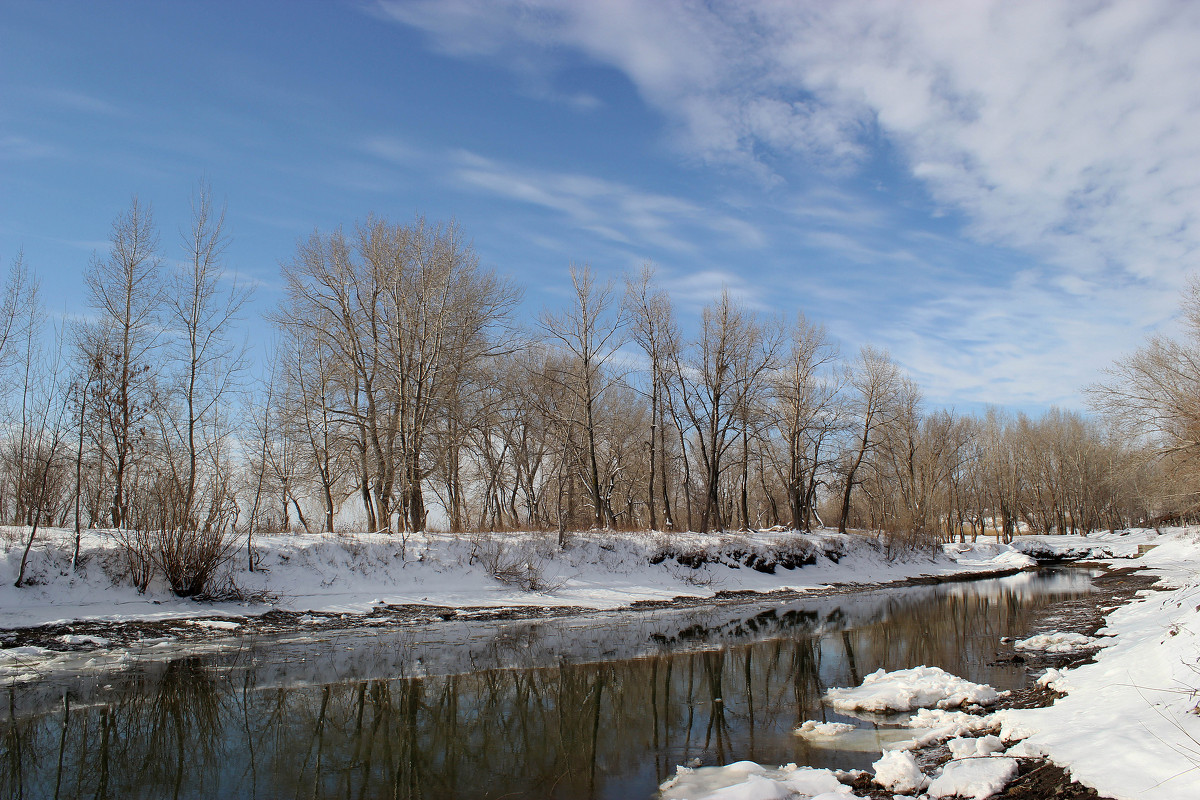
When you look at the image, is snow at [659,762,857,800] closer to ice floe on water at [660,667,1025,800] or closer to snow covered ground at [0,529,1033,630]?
ice floe on water at [660,667,1025,800]

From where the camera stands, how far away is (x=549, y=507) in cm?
4525

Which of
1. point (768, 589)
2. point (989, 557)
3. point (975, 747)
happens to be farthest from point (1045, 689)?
point (989, 557)

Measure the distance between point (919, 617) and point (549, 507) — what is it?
29.1m

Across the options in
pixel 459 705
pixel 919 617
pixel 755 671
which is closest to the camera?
pixel 459 705

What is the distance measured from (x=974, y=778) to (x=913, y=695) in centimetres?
368

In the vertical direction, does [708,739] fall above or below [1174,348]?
below

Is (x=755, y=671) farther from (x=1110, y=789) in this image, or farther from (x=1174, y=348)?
(x=1174, y=348)

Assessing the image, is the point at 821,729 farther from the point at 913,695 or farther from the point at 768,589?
the point at 768,589

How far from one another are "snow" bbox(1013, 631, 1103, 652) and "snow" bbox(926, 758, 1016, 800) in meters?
7.95

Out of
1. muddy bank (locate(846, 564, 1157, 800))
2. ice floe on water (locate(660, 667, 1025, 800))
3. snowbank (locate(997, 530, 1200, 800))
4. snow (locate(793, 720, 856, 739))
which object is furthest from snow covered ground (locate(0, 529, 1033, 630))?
snowbank (locate(997, 530, 1200, 800))

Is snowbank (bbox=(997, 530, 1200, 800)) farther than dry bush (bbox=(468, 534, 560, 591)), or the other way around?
dry bush (bbox=(468, 534, 560, 591))

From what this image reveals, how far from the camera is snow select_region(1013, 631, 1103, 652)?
40.1ft

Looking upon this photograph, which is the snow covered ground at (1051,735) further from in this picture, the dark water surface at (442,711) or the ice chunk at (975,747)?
the dark water surface at (442,711)

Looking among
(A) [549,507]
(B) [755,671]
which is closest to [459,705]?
(B) [755,671]
